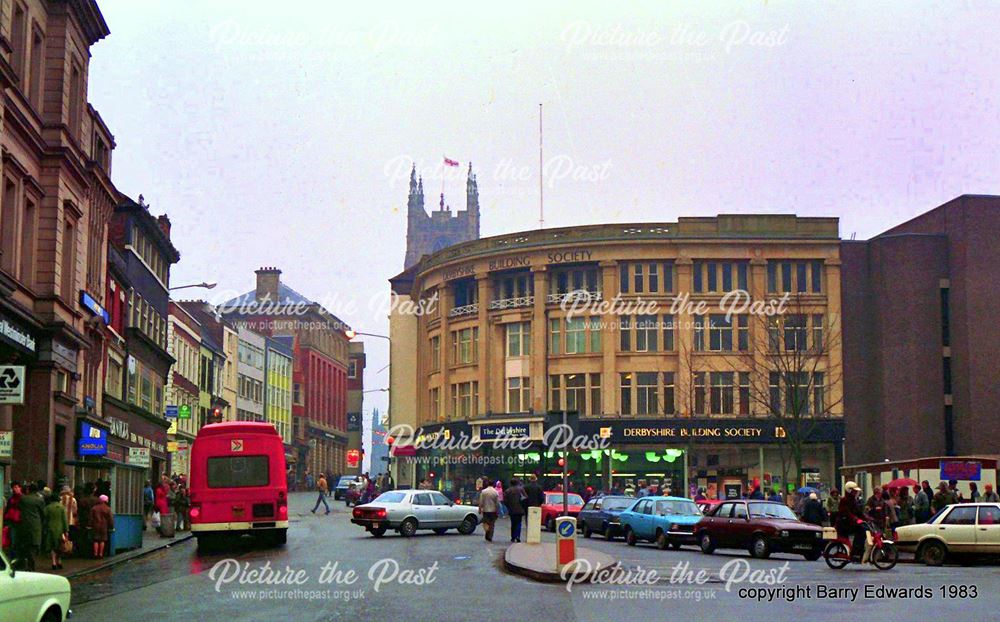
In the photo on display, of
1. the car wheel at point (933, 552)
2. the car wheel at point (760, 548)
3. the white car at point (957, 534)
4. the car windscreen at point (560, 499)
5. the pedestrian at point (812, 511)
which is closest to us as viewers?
the white car at point (957, 534)

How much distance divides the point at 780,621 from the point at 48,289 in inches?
962

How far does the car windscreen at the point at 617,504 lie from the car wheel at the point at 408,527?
620 cm

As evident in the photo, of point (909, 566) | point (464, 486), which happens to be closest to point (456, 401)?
point (464, 486)

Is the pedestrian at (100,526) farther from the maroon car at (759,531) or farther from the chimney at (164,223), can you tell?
the chimney at (164,223)

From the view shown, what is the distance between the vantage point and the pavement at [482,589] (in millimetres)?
17000

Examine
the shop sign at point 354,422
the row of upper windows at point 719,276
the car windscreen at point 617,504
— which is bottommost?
the car windscreen at point 617,504

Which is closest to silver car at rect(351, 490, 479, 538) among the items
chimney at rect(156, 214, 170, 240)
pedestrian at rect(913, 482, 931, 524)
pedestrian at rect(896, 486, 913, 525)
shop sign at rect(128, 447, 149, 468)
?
shop sign at rect(128, 447, 149, 468)

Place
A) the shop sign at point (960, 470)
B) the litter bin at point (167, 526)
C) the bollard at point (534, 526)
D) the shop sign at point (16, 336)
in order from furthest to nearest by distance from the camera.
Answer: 1. the shop sign at point (960, 470)
2. the litter bin at point (167, 526)
3. the bollard at point (534, 526)
4. the shop sign at point (16, 336)

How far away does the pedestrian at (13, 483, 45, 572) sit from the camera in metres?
23.7

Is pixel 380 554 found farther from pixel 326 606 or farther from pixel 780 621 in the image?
pixel 780 621

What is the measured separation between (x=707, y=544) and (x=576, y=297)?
144 ft

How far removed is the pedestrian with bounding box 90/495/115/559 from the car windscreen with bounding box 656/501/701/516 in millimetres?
14056

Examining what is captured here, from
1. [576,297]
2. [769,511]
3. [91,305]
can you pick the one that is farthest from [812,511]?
[576,297]

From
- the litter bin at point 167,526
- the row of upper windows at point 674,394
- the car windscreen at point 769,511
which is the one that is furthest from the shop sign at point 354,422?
the car windscreen at point 769,511
